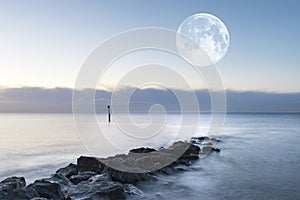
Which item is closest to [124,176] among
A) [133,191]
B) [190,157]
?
[133,191]

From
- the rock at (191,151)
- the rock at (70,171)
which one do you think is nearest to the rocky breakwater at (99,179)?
the rock at (70,171)

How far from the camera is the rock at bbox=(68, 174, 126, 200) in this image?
383 inches

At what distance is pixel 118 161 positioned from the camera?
14.3 meters

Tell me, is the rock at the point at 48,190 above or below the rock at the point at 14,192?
below

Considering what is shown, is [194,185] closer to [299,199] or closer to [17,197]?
[299,199]

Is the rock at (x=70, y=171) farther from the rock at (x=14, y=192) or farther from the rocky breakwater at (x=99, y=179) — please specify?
the rock at (x=14, y=192)

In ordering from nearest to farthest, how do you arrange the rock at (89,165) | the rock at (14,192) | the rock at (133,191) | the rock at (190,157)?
1. the rock at (14,192)
2. the rock at (133,191)
3. the rock at (89,165)
4. the rock at (190,157)

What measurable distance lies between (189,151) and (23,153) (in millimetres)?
17852

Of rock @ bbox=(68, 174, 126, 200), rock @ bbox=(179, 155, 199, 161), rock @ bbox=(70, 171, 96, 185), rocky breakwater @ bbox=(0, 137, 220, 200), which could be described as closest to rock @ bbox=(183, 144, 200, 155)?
rocky breakwater @ bbox=(0, 137, 220, 200)

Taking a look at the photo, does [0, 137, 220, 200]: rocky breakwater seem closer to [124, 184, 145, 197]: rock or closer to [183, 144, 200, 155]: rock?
[124, 184, 145, 197]: rock

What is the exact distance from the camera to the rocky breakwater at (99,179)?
9.29 meters

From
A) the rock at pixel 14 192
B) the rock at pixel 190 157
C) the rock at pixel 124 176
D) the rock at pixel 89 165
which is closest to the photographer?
the rock at pixel 14 192

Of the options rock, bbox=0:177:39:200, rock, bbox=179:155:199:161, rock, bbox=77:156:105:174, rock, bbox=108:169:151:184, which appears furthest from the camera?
rock, bbox=179:155:199:161

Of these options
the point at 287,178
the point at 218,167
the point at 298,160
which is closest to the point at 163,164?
the point at 218,167
